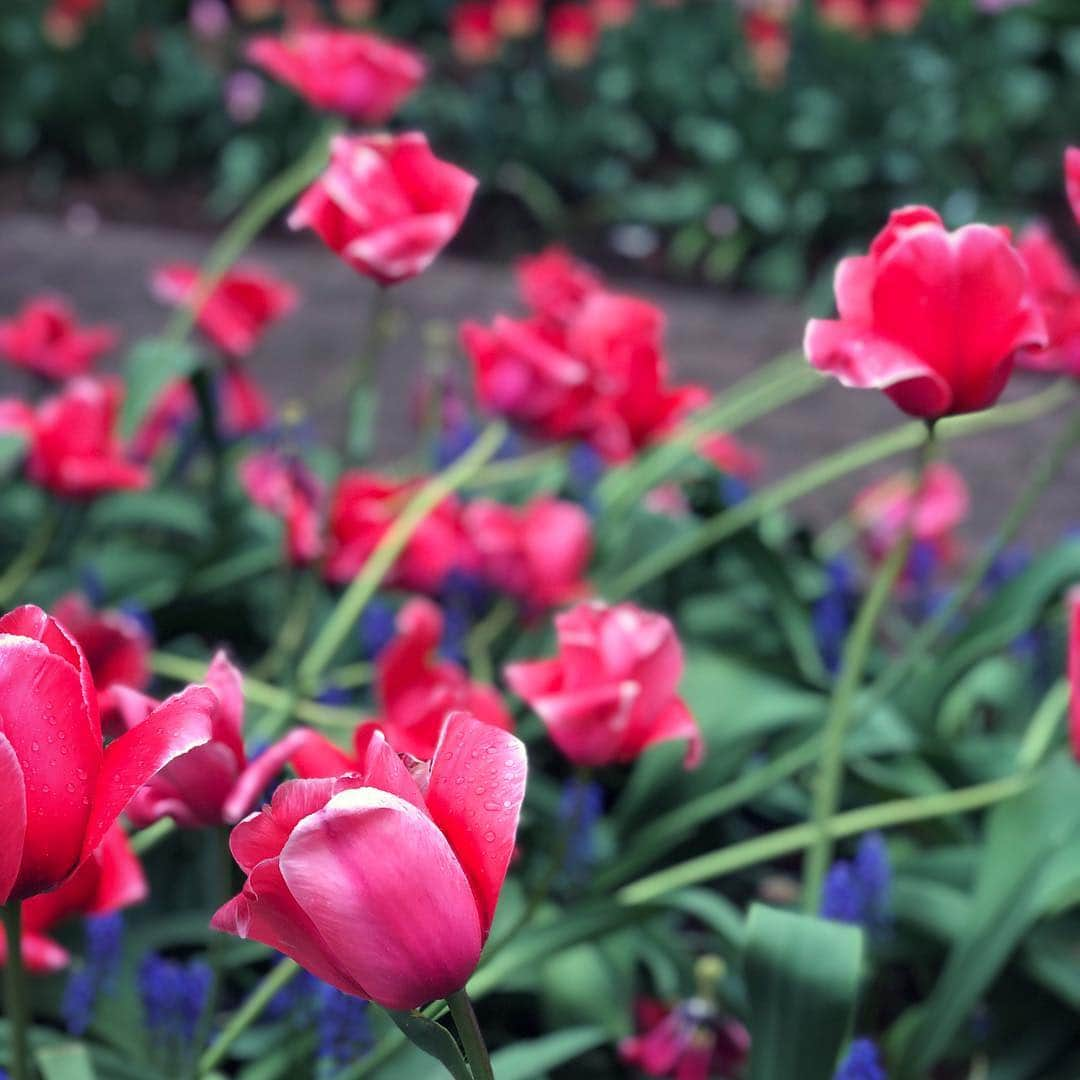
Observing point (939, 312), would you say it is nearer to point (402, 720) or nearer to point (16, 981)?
point (402, 720)

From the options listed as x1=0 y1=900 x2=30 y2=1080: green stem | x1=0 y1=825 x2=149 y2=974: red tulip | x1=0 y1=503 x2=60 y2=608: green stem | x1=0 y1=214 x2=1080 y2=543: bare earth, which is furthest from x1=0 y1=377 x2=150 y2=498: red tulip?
x1=0 y1=214 x2=1080 y2=543: bare earth

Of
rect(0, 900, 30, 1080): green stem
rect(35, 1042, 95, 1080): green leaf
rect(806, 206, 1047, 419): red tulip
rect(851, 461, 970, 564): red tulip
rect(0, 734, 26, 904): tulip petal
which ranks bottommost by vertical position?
rect(851, 461, 970, 564): red tulip

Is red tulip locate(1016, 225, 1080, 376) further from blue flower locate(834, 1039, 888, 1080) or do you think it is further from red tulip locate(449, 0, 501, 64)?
red tulip locate(449, 0, 501, 64)

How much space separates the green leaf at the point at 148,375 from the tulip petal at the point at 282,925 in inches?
42.0

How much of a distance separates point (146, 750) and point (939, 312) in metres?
0.44

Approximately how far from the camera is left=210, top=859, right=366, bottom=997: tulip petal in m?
0.47

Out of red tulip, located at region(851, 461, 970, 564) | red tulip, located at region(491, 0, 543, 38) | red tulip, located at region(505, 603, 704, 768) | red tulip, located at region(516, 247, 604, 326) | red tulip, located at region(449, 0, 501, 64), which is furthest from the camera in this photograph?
red tulip, located at region(491, 0, 543, 38)

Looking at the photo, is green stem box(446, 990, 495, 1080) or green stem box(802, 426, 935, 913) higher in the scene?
green stem box(446, 990, 495, 1080)

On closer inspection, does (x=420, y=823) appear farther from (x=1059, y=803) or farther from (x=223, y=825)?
(x=1059, y=803)

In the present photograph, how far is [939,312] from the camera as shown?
0.73 m

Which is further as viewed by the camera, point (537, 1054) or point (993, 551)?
point (993, 551)

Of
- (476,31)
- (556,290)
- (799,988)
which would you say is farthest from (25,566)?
(476,31)

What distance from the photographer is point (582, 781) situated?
0.78 m

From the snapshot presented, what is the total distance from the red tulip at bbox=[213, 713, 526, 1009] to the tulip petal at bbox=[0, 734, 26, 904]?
7 cm
